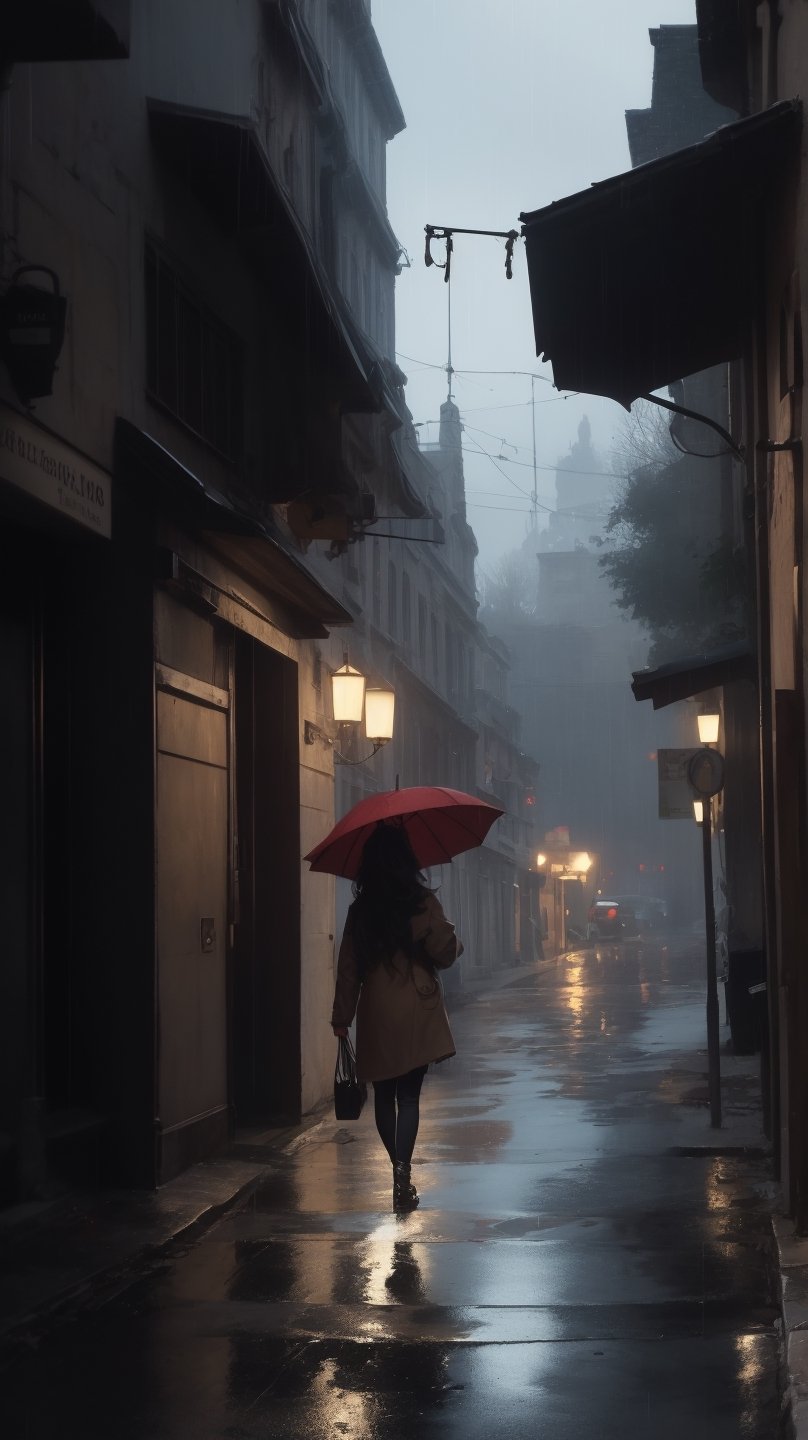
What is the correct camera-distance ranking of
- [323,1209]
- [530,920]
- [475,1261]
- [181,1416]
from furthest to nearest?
1. [530,920]
2. [323,1209]
3. [475,1261]
4. [181,1416]

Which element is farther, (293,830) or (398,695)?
(398,695)

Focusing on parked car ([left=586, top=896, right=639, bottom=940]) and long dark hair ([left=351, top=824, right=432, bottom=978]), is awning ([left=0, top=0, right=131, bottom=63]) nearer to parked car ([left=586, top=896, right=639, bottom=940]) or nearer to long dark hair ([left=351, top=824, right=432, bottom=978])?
long dark hair ([left=351, top=824, right=432, bottom=978])

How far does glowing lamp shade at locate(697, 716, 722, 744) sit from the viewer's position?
20.4 meters

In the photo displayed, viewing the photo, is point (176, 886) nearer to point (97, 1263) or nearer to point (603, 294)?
point (97, 1263)

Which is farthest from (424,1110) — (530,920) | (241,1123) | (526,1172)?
(530,920)

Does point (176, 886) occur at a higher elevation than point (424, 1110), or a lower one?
higher

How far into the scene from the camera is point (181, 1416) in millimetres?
5457

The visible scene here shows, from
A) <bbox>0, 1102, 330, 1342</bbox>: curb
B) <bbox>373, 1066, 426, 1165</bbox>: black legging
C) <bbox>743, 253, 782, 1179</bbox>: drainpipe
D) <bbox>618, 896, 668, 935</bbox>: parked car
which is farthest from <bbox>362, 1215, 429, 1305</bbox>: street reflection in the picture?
<bbox>618, 896, 668, 935</bbox>: parked car

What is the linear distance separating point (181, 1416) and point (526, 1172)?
17.7 feet

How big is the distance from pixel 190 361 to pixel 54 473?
338cm

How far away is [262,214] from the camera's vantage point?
1234 centimetres

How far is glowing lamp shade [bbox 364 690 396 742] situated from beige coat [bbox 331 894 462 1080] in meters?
7.06

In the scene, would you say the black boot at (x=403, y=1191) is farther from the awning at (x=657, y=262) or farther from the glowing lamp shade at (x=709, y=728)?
the glowing lamp shade at (x=709, y=728)

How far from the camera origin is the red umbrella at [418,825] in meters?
9.30
